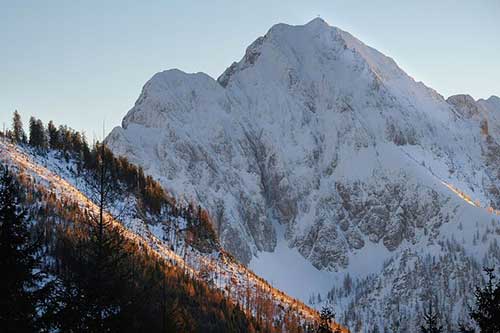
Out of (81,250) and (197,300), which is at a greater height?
(197,300)

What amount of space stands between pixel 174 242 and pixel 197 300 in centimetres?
4522

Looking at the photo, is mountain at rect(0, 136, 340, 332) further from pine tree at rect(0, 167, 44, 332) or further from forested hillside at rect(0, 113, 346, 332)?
pine tree at rect(0, 167, 44, 332)

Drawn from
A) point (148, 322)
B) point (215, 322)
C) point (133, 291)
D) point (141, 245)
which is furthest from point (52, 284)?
point (141, 245)

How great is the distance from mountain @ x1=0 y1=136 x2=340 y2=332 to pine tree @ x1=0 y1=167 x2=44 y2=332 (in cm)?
6396

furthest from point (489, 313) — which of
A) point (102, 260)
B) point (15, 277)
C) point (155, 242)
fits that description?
point (155, 242)

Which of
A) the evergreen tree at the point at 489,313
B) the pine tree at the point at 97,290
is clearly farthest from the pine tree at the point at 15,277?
the evergreen tree at the point at 489,313

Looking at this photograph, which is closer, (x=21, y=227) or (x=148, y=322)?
(x=21, y=227)

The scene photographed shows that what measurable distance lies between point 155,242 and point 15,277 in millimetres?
145331

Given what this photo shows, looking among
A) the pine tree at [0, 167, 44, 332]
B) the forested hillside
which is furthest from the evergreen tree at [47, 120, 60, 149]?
the pine tree at [0, 167, 44, 332]

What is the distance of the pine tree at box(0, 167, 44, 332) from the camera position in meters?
27.7

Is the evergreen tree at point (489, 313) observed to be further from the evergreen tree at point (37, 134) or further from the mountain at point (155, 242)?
the evergreen tree at point (37, 134)

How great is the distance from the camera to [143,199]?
19888cm

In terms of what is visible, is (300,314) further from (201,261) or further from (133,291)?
(133,291)

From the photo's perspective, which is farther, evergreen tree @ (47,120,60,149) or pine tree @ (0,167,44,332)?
evergreen tree @ (47,120,60,149)
